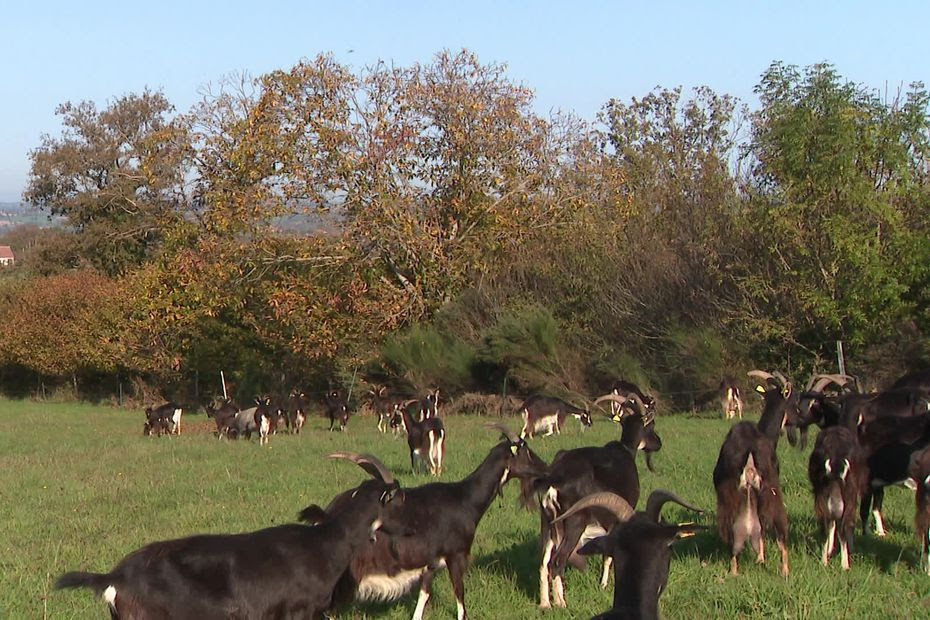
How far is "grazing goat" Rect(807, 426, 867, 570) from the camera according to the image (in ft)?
27.4

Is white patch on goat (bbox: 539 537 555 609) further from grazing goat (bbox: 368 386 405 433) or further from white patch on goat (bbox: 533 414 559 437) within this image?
grazing goat (bbox: 368 386 405 433)

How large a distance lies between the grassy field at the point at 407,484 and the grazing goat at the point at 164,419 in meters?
4.88

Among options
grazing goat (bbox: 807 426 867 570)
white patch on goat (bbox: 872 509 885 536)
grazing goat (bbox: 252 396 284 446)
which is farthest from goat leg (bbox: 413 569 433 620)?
grazing goat (bbox: 252 396 284 446)

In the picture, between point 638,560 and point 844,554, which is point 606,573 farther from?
point 638,560

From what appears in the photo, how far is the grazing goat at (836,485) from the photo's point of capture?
27.4 feet

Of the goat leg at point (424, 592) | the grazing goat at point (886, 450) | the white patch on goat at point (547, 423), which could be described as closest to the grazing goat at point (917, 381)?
the grazing goat at point (886, 450)

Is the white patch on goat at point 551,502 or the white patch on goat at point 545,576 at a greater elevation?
the white patch on goat at point 551,502

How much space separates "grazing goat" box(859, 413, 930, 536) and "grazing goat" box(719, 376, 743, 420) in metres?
13.2

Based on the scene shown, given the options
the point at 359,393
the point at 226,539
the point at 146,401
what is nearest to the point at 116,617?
the point at 226,539

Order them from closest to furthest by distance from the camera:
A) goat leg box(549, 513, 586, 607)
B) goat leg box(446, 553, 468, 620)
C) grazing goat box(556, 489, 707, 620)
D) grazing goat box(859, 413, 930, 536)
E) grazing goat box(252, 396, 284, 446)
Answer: grazing goat box(556, 489, 707, 620) < goat leg box(446, 553, 468, 620) < goat leg box(549, 513, 586, 607) < grazing goat box(859, 413, 930, 536) < grazing goat box(252, 396, 284, 446)

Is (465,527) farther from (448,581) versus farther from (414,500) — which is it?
(448,581)

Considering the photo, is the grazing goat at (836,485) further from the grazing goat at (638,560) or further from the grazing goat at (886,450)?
the grazing goat at (638,560)

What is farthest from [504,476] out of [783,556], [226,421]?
[226,421]

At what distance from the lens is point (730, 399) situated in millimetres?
23219
